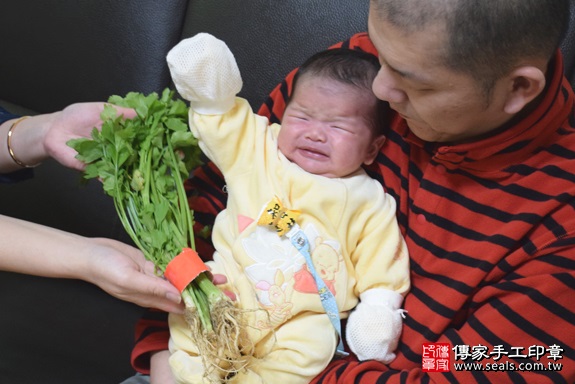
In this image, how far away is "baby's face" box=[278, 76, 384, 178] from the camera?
4.44 feet

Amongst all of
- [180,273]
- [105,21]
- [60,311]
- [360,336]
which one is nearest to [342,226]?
[360,336]

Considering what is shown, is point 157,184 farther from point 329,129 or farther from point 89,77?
point 89,77

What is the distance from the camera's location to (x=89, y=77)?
211 cm

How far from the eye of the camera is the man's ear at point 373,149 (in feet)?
4.64

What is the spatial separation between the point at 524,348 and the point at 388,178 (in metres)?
0.43

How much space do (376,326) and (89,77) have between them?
1280 mm

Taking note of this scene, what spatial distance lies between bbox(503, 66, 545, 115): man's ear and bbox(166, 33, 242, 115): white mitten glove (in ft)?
1.66

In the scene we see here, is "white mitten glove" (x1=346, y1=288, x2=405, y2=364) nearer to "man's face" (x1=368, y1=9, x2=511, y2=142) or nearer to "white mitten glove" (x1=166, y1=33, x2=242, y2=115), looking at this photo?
"man's face" (x1=368, y1=9, x2=511, y2=142)

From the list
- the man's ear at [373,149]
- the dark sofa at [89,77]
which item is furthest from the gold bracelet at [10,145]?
the man's ear at [373,149]

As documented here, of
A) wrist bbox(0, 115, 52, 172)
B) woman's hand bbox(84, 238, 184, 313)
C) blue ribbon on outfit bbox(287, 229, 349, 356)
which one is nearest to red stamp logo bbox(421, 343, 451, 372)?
blue ribbon on outfit bbox(287, 229, 349, 356)

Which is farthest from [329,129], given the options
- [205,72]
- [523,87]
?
[523,87]

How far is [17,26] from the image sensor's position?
7.13ft

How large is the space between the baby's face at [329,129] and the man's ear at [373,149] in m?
0.03

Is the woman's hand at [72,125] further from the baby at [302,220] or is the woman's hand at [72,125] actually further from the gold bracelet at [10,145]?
the baby at [302,220]
